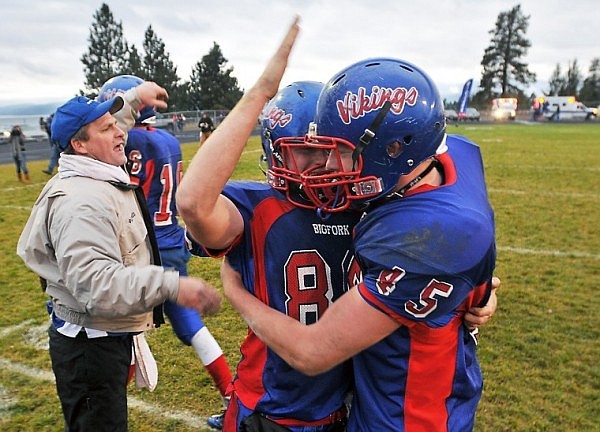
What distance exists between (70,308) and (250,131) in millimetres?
1533

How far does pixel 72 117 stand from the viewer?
2.78m

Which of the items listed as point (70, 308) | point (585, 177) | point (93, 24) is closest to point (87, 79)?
point (93, 24)

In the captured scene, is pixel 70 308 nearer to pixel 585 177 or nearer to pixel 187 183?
pixel 187 183

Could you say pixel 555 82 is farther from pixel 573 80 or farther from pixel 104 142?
pixel 104 142

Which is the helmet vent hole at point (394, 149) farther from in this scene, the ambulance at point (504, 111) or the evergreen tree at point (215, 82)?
the evergreen tree at point (215, 82)

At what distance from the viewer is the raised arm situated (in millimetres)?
1639

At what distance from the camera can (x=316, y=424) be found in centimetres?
210

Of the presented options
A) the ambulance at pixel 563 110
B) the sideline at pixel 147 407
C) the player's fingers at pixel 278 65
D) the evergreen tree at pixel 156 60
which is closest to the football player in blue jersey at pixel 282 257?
the player's fingers at pixel 278 65

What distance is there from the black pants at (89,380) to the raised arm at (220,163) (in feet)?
4.20

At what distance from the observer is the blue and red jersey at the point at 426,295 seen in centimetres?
156

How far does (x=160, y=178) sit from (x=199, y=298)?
253 centimetres

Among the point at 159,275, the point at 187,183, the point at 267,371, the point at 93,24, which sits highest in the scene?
the point at 93,24

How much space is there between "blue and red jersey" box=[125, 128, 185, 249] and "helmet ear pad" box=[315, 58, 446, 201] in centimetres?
285

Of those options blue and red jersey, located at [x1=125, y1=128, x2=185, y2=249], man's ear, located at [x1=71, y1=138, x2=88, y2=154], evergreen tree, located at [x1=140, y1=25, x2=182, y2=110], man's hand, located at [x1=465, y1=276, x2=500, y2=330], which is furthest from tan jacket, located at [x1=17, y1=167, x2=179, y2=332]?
evergreen tree, located at [x1=140, y1=25, x2=182, y2=110]
